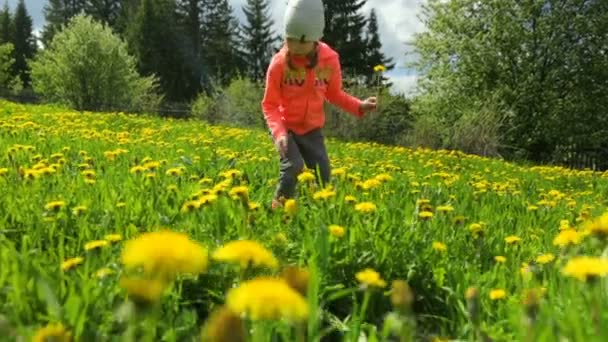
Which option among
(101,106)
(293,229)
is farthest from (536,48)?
(293,229)

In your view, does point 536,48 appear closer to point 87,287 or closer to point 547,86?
Answer: point 547,86

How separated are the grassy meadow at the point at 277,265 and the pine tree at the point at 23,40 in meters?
61.5

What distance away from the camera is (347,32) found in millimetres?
44312

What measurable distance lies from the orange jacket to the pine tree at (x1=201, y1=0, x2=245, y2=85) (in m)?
52.9

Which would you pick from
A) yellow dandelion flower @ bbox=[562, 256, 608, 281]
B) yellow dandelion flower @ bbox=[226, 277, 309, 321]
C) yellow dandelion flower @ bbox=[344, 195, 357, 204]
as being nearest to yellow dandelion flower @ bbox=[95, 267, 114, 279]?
yellow dandelion flower @ bbox=[226, 277, 309, 321]

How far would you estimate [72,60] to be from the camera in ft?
73.0

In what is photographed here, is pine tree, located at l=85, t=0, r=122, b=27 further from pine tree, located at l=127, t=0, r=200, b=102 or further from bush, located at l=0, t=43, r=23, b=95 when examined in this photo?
bush, located at l=0, t=43, r=23, b=95

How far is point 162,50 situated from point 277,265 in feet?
178

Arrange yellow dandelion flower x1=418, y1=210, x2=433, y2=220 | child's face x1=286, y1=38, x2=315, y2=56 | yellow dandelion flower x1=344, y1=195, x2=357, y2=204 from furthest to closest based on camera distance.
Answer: child's face x1=286, y1=38, x2=315, y2=56
yellow dandelion flower x1=344, y1=195, x2=357, y2=204
yellow dandelion flower x1=418, y1=210, x2=433, y2=220

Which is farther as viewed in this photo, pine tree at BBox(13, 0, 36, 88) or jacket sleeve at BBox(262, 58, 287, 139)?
pine tree at BBox(13, 0, 36, 88)

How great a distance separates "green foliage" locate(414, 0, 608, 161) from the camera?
2058cm

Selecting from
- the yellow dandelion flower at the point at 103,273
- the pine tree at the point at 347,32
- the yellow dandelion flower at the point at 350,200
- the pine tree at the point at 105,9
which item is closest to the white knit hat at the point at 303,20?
the yellow dandelion flower at the point at 350,200

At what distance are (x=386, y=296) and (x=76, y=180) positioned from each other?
6.87ft

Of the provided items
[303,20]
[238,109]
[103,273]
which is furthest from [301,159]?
[238,109]
